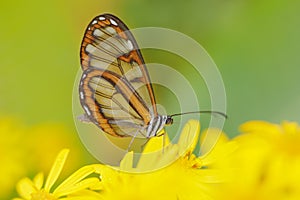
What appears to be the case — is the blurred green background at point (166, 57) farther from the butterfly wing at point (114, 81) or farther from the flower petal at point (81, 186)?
the flower petal at point (81, 186)

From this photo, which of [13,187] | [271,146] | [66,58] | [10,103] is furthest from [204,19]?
[271,146]

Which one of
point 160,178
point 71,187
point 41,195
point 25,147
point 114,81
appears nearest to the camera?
point 160,178

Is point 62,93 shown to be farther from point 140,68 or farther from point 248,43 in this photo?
point 140,68

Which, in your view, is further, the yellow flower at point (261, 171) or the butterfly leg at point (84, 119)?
the butterfly leg at point (84, 119)

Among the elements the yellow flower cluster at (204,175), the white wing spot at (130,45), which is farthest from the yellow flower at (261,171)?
the white wing spot at (130,45)

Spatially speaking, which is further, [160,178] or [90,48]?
[90,48]

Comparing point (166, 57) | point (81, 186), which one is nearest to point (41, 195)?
point (81, 186)

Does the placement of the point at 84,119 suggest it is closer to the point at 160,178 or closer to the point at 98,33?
the point at 98,33

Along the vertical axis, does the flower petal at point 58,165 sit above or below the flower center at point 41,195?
above

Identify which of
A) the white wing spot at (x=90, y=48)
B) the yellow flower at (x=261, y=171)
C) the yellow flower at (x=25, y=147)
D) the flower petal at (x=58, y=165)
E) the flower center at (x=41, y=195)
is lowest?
the yellow flower at (x=25, y=147)
